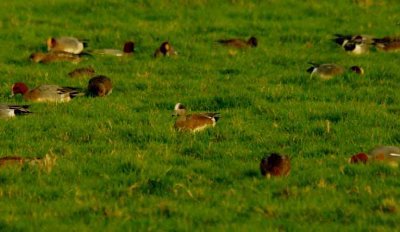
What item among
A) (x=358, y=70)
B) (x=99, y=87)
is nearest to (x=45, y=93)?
(x=99, y=87)

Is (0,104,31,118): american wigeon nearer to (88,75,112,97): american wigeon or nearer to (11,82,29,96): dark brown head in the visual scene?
(11,82,29,96): dark brown head

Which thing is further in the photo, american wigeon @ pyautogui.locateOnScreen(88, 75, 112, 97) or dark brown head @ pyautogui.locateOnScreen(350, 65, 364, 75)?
dark brown head @ pyautogui.locateOnScreen(350, 65, 364, 75)

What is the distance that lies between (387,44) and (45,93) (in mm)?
8571

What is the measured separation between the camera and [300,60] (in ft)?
61.2

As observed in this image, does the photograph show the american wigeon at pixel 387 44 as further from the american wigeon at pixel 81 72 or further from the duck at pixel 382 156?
the duck at pixel 382 156

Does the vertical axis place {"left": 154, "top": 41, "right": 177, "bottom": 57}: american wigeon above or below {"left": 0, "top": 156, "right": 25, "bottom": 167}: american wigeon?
above

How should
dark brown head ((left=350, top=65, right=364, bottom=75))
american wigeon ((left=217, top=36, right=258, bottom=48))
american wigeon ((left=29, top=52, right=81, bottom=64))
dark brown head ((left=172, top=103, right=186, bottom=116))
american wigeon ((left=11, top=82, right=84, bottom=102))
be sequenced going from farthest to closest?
1. american wigeon ((left=217, top=36, right=258, bottom=48))
2. american wigeon ((left=29, top=52, right=81, bottom=64))
3. dark brown head ((left=350, top=65, right=364, bottom=75))
4. american wigeon ((left=11, top=82, right=84, bottom=102))
5. dark brown head ((left=172, top=103, right=186, bottom=116))

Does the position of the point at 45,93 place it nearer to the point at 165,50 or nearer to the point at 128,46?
the point at 165,50

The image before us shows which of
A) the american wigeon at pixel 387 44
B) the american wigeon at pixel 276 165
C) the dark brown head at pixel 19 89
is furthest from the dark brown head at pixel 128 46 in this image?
the american wigeon at pixel 276 165

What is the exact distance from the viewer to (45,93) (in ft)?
48.2

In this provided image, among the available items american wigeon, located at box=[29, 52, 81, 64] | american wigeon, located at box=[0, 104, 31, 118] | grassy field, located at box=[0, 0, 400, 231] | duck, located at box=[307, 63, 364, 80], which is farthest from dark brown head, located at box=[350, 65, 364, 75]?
american wigeon, located at box=[0, 104, 31, 118]

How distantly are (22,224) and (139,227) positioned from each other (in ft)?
3.83

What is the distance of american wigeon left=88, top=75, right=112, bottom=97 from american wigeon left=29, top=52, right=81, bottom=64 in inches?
133

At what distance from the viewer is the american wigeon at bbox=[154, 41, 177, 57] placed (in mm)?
18814
